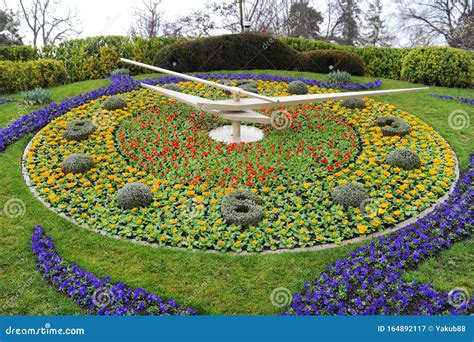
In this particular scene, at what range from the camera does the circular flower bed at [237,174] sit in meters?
7.35

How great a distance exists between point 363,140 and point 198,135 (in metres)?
4.06

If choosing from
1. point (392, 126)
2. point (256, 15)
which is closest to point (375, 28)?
point (256, 15)

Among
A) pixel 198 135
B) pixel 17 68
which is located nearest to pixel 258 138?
pixel 198 135

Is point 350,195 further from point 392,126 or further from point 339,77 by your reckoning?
point 339,77

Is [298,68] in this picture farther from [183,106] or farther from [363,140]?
[363,140]

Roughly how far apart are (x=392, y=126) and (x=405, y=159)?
222cm

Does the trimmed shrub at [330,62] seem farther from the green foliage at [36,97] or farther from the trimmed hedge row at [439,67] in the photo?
the green foliage at [36,97]

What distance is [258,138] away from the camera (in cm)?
1078

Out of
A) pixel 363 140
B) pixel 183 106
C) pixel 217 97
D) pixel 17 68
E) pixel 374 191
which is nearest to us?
pixel 374 191

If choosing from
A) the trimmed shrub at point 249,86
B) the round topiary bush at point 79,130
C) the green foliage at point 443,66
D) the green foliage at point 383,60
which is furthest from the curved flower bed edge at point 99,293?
the green foliage at point 383,60

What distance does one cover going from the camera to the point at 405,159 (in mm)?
9133

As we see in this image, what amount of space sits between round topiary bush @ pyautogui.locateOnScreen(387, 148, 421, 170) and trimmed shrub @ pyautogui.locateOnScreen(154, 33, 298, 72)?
9459mm

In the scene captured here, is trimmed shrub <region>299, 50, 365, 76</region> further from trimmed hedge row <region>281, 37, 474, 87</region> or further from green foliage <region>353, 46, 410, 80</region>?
green foliage <region>353, 46, 410, 80</region>

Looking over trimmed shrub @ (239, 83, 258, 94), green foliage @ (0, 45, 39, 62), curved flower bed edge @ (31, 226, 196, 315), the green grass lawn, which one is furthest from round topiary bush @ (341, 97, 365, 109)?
green foliage @ (0, 45, 39, 62)
